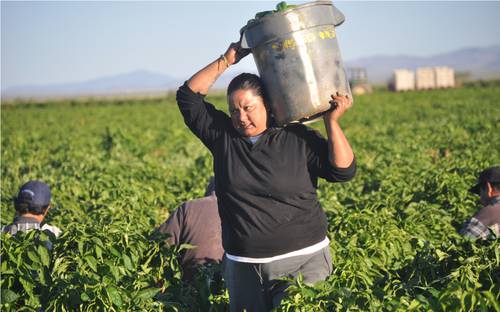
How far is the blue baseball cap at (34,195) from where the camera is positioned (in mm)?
4895

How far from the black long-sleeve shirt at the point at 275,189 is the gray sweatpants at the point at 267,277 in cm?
6

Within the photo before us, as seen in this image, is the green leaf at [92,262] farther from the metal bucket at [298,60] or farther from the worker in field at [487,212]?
the worker in field at [487,212]

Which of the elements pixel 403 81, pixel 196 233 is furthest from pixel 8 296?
pixel 403 81

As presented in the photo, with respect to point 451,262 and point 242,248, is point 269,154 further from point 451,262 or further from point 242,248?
point 451,262

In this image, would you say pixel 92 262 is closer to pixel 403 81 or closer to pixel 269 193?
pixel 269 193

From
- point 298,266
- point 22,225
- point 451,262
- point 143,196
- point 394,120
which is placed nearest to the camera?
point 298,266

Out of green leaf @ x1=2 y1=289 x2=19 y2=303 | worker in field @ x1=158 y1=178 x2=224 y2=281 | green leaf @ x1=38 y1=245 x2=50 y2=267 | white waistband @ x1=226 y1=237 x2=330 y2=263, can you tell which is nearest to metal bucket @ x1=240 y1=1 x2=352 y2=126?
white waistband @ x1=226 y1=237 x2=330 y2=263

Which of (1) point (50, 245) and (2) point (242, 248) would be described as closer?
(2) point (242, 248)

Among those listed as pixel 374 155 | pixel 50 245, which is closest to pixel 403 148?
pixel 374 155

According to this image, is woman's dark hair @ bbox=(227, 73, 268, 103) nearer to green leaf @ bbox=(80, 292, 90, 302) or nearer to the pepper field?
the pepper field

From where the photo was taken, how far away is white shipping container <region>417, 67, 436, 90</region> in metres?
59.9

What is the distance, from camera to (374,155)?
9.77 metres

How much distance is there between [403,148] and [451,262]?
685 centimetres

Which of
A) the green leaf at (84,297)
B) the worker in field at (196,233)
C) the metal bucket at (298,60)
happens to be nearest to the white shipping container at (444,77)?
the worker in field at (196,233)
